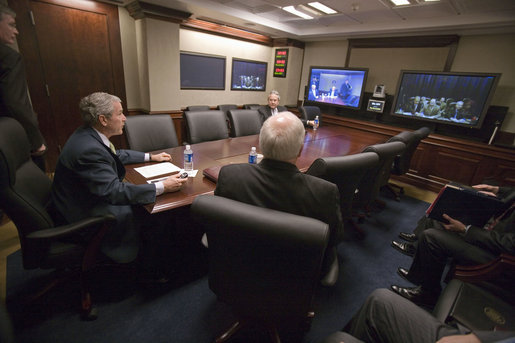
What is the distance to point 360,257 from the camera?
222cm

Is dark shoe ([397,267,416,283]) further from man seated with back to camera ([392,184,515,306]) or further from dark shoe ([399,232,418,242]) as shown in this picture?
dark shoe ([399,232,418,242])

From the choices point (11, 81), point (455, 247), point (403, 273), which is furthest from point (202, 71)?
point (455, 247)

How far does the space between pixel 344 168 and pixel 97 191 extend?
54.8 inches

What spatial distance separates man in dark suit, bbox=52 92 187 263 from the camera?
1.31 meters

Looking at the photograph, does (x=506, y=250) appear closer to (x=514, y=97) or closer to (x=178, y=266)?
(x=178, y=266)

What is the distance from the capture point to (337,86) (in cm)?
493

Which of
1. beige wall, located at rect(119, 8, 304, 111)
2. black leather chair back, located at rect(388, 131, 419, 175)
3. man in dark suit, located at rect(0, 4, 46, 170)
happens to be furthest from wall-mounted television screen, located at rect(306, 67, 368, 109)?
man in dark suit, located at rect(0, 4, 46, 170)

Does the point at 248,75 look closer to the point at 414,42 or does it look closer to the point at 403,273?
the point at 414,42

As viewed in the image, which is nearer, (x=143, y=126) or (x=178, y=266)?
(x=178, y=266)

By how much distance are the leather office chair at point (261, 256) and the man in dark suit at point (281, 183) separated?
0.19 metres

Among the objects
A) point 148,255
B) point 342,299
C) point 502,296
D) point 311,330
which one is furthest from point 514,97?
point 148,255

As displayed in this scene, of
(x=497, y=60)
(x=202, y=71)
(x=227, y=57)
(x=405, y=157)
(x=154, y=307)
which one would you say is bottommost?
(x=154, y=307)

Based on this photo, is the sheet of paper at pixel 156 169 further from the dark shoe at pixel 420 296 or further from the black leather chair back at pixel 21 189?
the dark shoe at pixel 420 296

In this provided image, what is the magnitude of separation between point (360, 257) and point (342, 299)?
1.94 feet
